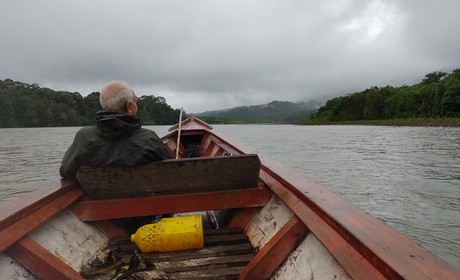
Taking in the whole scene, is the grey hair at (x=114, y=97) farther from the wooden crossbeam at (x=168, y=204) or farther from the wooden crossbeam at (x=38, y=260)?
the wooden crossbeam at (x=38, y=260)

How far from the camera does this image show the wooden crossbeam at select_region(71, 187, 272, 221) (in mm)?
2750

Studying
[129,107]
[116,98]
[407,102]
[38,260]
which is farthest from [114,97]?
[407,102]

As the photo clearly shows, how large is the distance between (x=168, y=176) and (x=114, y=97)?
85cm

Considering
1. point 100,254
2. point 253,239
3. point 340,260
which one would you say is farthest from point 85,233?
point 340,260

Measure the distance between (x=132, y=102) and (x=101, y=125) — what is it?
390 mm

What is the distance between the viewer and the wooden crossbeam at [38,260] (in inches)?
81.5

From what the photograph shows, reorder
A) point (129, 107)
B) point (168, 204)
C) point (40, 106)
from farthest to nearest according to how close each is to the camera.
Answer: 1. point (40, 106)
2. point (129, 107)
3. point (168, 204)

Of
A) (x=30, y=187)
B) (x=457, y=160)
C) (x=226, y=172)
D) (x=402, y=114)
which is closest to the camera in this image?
(x=226, y=172)

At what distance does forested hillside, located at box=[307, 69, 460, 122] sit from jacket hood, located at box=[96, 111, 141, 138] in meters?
55.8

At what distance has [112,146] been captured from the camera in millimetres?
2691

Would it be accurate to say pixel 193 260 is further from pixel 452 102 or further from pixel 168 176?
pixel 452 102

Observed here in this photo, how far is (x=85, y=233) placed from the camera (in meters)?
2.71

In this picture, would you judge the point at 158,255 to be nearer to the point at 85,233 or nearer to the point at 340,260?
the point at 85,233

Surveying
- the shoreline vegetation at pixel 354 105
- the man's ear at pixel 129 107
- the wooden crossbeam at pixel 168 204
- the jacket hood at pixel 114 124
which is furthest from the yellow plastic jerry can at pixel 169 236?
the shoreline vegetation at pixel 354 105
